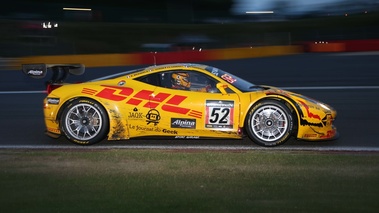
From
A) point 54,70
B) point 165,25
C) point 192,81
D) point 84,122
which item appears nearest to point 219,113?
point 192,81

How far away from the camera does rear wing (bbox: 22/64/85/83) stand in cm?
953

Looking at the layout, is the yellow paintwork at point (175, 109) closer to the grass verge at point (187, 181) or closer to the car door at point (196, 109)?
the car door at point (196, 109)

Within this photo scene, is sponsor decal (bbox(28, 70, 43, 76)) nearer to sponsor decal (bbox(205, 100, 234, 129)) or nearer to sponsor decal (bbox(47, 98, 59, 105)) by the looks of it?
sponsor decal (bbox(47, 98, 59, 105))

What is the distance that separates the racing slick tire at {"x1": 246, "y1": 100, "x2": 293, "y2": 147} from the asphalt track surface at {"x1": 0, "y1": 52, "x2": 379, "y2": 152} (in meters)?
0.16

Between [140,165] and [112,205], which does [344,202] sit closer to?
[112,205]

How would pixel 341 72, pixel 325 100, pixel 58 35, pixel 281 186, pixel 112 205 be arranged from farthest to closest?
pixel 58 35, pixel 341 72, pixel 325 100, pixel 281 186, pixel 112 205

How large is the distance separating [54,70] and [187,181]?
4.06m

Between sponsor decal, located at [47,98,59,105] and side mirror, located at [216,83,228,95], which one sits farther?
sponsor decal, located at [47,98,59,105]

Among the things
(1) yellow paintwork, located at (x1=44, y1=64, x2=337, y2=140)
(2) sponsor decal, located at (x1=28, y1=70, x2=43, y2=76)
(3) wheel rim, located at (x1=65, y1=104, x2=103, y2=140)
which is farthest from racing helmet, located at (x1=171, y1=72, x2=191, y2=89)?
(2) sponsor decal, located at (x1=28, y1=70, x2=43, y2=76)

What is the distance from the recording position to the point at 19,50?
1249 inches

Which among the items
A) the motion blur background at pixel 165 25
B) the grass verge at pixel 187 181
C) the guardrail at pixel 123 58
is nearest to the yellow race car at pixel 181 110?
the grass verge at pixel 187 181

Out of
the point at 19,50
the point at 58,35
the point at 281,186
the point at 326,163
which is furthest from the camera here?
the point at 58,35

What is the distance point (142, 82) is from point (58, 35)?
34.3m

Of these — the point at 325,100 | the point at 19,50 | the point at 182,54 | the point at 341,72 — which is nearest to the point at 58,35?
the point at 19,50
